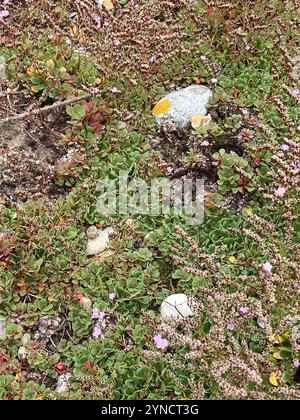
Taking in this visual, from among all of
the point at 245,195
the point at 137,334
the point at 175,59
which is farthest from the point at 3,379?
the point at 175,59

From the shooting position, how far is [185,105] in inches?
172

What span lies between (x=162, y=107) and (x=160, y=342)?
A: 1.93 meters

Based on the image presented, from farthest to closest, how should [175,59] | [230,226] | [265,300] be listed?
1. [175,59]
2. [230,226]
3. [265,300]

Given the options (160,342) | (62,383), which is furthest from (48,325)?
(160,342)

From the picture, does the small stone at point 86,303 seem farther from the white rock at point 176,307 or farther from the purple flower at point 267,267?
the purple flower at point 267,267

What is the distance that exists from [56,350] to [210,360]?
1012 mm

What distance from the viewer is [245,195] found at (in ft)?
13.1

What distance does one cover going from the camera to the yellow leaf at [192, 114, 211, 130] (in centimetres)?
426

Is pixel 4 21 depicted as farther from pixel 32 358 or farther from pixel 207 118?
pixel 32 358

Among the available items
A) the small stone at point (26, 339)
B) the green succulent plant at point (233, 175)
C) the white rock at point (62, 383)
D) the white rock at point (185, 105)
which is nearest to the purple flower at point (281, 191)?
the green succulent plant at point (233, 175)

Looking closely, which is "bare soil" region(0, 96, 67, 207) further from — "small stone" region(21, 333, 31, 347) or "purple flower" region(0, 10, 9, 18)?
"small stone" region(21, 333, 31, 347)

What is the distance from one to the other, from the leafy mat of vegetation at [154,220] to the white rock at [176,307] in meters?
0.08

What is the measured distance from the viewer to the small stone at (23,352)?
345cm

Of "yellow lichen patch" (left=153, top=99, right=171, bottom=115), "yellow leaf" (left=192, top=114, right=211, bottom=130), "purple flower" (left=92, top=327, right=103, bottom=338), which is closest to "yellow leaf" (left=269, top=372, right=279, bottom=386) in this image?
"purple flower" (left=92, top=327, right=103, bottom=338)
